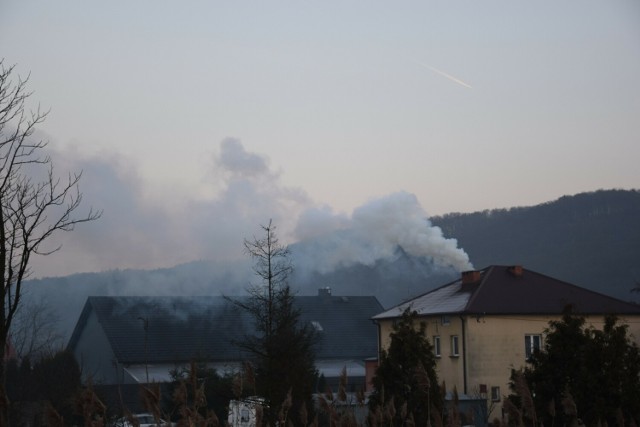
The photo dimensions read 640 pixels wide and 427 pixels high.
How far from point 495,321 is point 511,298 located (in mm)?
1770

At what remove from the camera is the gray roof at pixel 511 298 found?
40562mm

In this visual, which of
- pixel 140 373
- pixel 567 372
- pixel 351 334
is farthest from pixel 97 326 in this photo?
pixel 567 372

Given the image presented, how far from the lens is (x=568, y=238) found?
242 ft

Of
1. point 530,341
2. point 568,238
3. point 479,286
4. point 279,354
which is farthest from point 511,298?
point 568,238

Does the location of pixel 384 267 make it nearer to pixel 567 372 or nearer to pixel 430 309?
pixel 430 309

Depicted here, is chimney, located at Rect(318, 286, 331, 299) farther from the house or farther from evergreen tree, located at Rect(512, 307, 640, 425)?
evergreen tree, located at Rect(512, 307, 640, 425)

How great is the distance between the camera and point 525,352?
132ft

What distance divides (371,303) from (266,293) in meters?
35.2

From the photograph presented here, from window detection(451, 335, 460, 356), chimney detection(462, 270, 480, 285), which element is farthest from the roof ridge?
window detection(451, 335, 460, 356)

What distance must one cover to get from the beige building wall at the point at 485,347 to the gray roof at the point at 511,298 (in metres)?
0.39

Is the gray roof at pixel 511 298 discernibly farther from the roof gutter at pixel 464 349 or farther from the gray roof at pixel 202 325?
the gray roof at pixel 202 325

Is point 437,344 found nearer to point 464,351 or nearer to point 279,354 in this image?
point 464,351

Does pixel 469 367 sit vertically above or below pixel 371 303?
below

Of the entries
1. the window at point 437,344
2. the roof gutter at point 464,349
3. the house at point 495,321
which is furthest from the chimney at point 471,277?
the roof gutter at point 464,349
